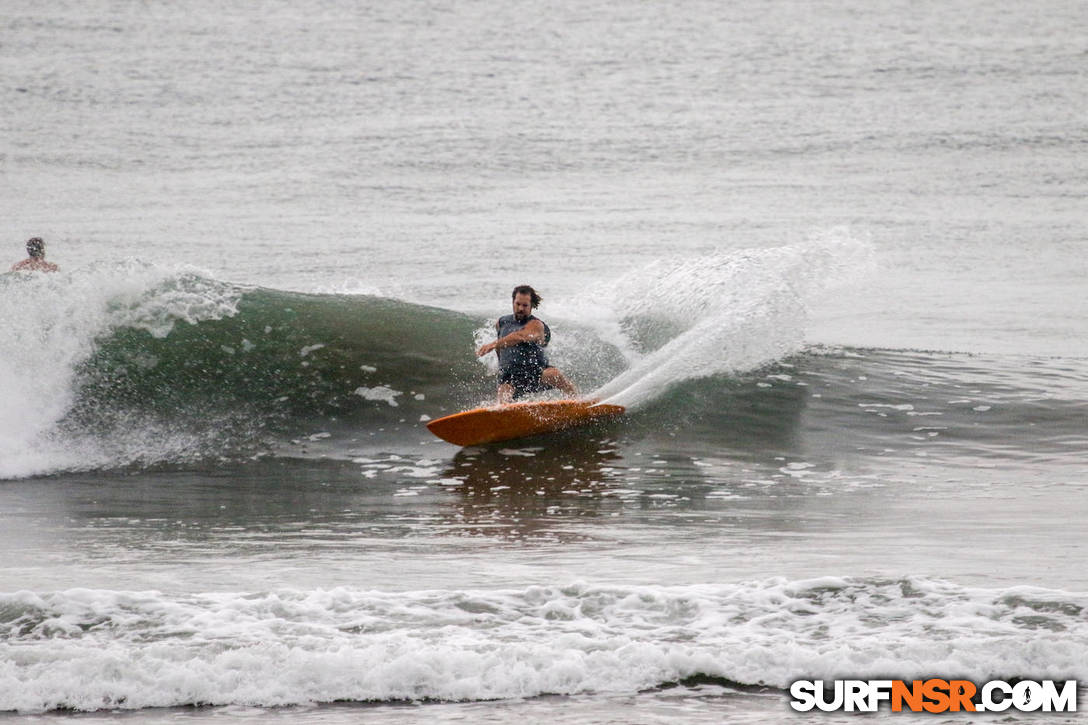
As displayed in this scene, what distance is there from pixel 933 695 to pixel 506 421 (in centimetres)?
601

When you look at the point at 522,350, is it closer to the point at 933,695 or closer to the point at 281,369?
the point at 281,369

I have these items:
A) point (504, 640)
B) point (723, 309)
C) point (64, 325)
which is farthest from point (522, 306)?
point (504, 640)

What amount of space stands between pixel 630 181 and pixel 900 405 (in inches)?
959

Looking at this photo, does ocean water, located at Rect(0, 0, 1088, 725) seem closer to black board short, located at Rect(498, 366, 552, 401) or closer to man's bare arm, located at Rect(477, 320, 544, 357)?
black board short, located at Rect(498, 366, 552, 401)

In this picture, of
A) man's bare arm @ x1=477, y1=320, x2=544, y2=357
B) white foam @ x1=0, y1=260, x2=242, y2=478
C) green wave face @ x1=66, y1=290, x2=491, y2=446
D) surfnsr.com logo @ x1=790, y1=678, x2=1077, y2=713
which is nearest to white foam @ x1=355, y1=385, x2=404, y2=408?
green wave face @ x1=66, y1=290, x2=491, y2=446

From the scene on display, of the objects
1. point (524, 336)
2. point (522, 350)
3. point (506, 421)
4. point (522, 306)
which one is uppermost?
point (522, 306)

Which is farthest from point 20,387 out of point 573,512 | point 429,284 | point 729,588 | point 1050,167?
point 1050,167

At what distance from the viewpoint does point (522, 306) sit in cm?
1106

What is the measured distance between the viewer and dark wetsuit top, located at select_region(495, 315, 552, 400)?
1120 cm

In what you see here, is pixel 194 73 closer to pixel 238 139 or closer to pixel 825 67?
pixel 238 139

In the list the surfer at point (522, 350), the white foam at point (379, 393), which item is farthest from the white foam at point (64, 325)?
the surfer at point (522, 350)

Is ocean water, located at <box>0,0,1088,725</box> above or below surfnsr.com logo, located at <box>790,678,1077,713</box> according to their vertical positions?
above

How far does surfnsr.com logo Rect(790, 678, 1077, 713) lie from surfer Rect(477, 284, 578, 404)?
6.19 metres

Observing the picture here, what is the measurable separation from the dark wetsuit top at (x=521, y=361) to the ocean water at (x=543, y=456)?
0.57 metres
